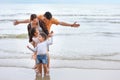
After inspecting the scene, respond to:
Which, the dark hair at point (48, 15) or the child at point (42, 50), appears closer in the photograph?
the child at point (42, 50)

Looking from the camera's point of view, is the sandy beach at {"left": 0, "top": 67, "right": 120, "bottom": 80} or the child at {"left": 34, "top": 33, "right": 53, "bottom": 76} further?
the sandy beach at {"left": 0, "top": 67, "right": 120, "bottom": 80}

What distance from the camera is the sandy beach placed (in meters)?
10.6

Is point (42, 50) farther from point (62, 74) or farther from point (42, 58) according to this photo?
point (62, 74)

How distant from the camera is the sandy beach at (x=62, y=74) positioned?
10629 mm

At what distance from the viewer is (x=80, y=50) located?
1567 cm

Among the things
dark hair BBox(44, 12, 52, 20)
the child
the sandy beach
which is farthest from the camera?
the sandy beach

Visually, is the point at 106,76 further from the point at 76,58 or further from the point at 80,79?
the point at 76,58

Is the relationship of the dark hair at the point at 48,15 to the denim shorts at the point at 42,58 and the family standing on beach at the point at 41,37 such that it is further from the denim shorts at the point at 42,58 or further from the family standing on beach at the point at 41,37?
the denim shorts at the point at 42,58

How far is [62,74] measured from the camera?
11094 mm

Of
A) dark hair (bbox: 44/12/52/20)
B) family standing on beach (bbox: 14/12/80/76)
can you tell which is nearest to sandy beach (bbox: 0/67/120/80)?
family standing on beach (bbox: 14/12/80/76)

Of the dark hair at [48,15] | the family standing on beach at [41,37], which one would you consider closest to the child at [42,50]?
the family standing on beach at [41,37]

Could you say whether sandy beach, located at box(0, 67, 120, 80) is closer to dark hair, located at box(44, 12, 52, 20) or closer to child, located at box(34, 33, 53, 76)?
child, located at box(34, 33, 53, 76)

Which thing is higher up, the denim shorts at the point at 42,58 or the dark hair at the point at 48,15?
the dark hair at the point at 48,15

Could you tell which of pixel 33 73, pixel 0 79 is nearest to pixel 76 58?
pixel 33 73
